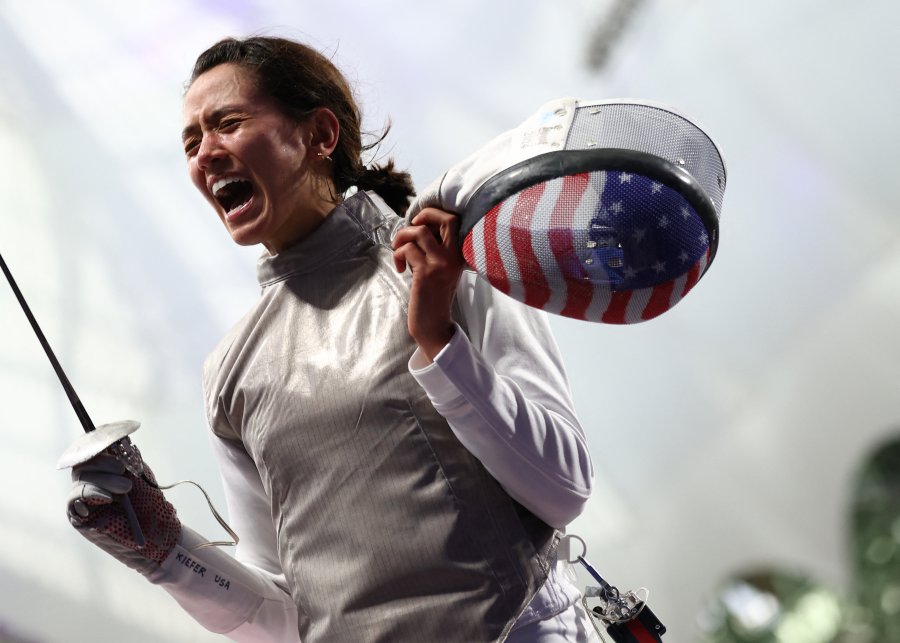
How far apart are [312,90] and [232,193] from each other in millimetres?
175

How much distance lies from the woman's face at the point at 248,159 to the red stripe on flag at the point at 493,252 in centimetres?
33

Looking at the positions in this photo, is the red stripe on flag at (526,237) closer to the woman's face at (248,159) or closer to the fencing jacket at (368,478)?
the fencing jacket at (368,478)

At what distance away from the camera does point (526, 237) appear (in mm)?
814

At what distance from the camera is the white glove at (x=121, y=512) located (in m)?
1.01

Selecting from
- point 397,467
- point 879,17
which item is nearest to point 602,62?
point 879,17

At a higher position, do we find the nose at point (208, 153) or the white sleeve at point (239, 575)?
the nose at point (208, 153)

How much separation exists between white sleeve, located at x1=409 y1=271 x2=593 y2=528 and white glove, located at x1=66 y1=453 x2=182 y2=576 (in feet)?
1.23

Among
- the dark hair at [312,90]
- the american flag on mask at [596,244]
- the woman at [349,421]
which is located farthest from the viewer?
the dark hair at [312,90]

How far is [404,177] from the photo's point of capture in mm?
1234

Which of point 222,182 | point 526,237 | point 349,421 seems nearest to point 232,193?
point 222,182

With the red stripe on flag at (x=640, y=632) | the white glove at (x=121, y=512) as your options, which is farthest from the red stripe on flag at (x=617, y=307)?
the white glove at (x=121, y=512)

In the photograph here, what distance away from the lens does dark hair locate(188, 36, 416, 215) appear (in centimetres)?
114

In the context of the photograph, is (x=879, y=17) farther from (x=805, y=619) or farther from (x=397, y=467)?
(x=397, y=467)

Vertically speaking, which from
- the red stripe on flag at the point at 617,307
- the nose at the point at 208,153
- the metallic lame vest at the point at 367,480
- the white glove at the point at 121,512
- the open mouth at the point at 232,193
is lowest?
the white glove at the point at 121,512
